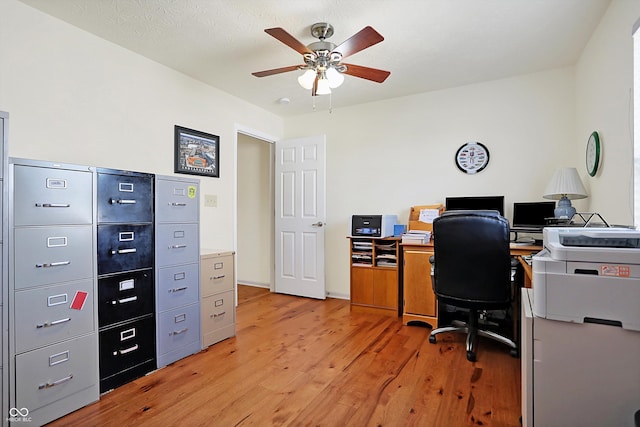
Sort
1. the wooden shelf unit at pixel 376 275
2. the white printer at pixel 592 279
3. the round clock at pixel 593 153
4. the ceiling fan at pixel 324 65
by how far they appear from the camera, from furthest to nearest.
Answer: the wooden shelf unit at pixel 376 275
the round clock at pixel 593 153
the ceiling fan at pixel 324 65
the white printer at pixel 592 279

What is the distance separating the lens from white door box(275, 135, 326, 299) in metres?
4.07

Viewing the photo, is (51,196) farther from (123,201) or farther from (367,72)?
(367,72)

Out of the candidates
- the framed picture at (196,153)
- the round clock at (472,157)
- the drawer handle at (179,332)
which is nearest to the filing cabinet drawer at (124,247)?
the drawer handle at (179,332)

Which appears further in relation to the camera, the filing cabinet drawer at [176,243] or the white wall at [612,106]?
→ the filing cabinet drawer at [176,243]

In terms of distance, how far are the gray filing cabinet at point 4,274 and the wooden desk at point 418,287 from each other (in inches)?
112

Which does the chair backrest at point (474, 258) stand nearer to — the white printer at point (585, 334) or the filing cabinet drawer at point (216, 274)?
the white printer at point (585, 334)

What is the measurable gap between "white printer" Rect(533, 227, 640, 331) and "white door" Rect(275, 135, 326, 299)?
286cm

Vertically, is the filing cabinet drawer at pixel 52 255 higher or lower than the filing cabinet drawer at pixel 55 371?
higher

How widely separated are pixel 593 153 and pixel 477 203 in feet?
3.26

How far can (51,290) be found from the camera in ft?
5.68

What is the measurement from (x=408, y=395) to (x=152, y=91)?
3.14m

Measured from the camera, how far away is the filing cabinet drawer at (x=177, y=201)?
2316 mm

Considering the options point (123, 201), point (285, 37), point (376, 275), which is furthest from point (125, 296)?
point (376, 275)

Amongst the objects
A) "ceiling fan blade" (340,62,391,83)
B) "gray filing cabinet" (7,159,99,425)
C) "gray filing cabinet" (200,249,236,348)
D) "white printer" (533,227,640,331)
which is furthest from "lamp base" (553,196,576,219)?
"gray filing cabinet" (7,159,99,425)
